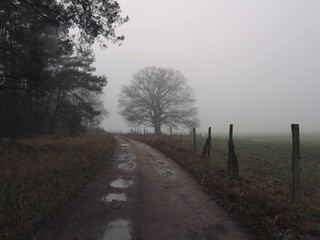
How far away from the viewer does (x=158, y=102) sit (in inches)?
2263

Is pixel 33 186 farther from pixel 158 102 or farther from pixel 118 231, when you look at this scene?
pixel 158 102

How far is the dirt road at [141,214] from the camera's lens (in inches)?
277

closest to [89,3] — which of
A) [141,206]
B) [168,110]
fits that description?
[141,206]

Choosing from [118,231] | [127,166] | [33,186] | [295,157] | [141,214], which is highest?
[295,157]

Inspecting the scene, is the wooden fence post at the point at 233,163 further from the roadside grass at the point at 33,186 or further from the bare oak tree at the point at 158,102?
the bare oak tree at the point at 158,102

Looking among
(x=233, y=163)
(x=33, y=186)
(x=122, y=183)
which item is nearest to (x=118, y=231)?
(x=33, y=186)

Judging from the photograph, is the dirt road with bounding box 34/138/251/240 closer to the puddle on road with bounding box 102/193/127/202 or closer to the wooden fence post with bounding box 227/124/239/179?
the puddle on road with bounding box 102/193/127/202

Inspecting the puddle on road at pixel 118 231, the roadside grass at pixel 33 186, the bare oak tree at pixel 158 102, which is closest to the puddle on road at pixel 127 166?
the roadside grass at pixel 33 186

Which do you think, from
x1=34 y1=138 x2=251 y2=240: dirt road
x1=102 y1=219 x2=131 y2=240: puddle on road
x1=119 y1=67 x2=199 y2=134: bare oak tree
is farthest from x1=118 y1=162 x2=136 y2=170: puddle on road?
x1=119 y1=67 x2=199 y2=134: bare oak tree

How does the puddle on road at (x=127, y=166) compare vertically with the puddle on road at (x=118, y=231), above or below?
above

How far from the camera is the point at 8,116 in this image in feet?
63.4

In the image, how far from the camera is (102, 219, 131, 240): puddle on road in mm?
6820

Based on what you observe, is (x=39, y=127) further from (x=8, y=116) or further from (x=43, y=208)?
(x=43, y=208)

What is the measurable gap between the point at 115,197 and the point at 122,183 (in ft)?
6.69
